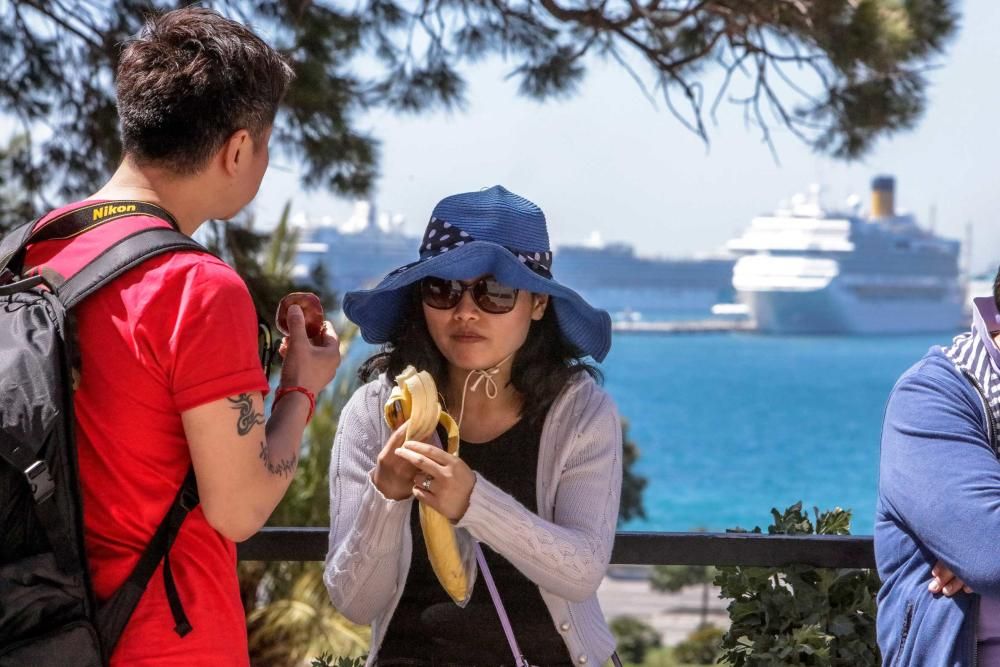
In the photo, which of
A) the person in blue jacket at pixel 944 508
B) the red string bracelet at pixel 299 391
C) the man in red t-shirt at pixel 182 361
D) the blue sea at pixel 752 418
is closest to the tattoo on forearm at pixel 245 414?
the man in red t-shirt at pixel 182 361

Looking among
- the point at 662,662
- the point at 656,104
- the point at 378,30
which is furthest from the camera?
the point at 662,662

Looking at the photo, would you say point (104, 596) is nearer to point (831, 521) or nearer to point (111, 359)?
point (111, 359)

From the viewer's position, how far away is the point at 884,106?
6.19 metres

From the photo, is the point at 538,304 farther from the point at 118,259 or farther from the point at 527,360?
the point at 118,259

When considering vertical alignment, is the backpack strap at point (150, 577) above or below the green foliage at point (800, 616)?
above

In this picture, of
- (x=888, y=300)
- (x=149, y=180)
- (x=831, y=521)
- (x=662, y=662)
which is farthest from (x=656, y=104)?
(x=888, y=300)

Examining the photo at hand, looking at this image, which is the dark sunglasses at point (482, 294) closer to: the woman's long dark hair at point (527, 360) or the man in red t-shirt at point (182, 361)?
the woman's long dark hair at point (527, 360)

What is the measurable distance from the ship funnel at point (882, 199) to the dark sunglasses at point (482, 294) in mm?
88509

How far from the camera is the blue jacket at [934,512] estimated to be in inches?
68.7

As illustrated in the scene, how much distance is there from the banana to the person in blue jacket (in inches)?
24.2

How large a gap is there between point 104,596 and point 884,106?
5.40 m

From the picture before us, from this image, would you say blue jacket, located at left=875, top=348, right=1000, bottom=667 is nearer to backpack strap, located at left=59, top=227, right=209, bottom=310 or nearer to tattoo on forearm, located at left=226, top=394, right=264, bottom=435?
tattoo on forearm, located at left=226, top=394, right=264, bottom=435

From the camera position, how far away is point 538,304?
2096 mm

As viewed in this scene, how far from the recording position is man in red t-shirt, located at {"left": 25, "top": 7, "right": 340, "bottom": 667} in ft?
4.66
